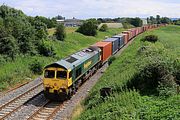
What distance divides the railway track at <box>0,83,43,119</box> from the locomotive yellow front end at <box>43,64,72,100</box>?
225 centimetres

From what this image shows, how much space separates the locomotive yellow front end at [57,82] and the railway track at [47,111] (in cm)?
62

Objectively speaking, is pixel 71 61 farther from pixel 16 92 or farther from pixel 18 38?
pixel 18 38

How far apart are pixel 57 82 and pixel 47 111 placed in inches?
107

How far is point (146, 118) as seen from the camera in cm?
1468

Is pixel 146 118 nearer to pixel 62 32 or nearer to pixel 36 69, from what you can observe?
pixel 36 69

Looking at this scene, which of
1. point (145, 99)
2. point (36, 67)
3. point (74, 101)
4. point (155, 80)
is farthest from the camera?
point (36, 67)

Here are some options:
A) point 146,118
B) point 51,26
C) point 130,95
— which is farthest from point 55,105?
point 51,26

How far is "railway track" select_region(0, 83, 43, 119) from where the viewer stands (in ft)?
73.6

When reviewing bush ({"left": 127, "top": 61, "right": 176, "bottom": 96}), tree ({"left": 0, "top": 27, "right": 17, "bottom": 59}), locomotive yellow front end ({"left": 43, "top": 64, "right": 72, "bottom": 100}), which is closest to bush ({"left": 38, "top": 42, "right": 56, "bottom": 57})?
tree ({"left": 0, "top": 27, "right": 17, "bottom": 59})

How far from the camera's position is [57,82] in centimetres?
2491

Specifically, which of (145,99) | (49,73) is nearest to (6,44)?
(49,73)

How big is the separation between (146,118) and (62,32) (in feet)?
162

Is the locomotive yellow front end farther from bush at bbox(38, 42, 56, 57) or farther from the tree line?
bush at bbox(38, 42, 56, 57)

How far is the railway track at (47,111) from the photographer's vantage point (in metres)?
21.4
